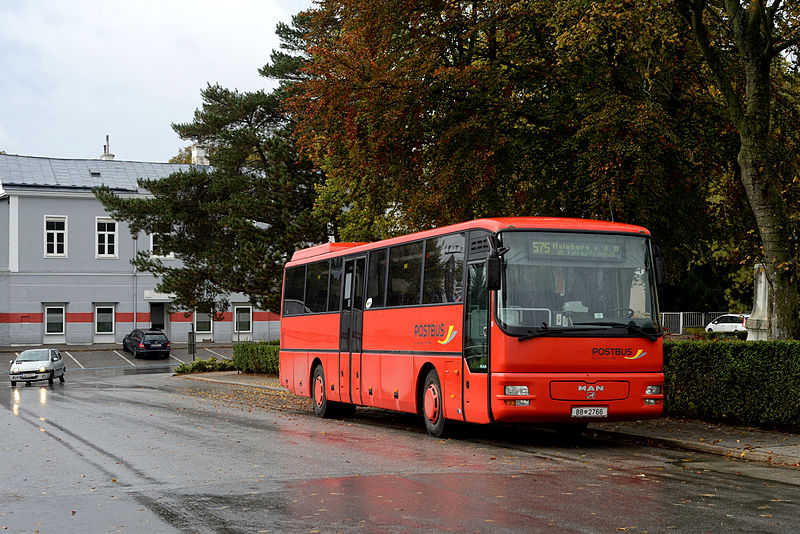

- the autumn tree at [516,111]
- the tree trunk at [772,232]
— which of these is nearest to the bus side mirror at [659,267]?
the tree trunk at [772,232]

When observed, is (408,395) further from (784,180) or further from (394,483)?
(784,180)

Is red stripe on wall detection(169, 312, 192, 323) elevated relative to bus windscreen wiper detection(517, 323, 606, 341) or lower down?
lower down

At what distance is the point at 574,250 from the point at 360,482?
5.63 meters

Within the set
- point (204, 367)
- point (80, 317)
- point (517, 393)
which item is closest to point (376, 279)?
point (517, 393)

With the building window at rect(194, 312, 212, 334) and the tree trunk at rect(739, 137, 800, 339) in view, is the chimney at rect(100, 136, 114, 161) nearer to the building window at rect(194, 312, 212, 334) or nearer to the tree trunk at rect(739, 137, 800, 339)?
the building window at rect(194, 312, 212, 334)

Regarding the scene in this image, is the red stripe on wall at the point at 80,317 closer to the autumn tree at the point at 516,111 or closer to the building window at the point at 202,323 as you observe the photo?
the building window at the point at 202,323

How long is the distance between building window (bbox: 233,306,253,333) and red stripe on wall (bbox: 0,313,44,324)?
1278 cm

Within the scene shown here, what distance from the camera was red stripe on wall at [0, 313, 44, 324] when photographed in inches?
2472

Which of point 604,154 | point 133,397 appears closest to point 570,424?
point 604,154

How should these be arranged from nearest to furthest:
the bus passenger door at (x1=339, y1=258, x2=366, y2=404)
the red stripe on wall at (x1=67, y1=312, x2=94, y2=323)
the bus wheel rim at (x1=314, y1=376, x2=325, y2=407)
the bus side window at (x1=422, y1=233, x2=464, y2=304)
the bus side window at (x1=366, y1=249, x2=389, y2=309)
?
the bus side window at (x1=422, y1=233, x2=464, y2=304)
the bus side window at (x1=366, y1=249, x2=389, y2=309)
the bus passenger door at (x1=339, y1=258, x2=366, y2=404)
the bus wheel rim at (x1=314, y1=376, x2=325, y2=407)
the red stripe on wall at (x1=67, y1=312, x2=94, y2=323)

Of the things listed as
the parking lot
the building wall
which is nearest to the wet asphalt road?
the parking lot

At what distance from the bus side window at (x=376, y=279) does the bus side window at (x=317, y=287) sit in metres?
2.48

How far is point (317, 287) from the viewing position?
21.9 meters

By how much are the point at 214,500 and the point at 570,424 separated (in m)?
7.97
